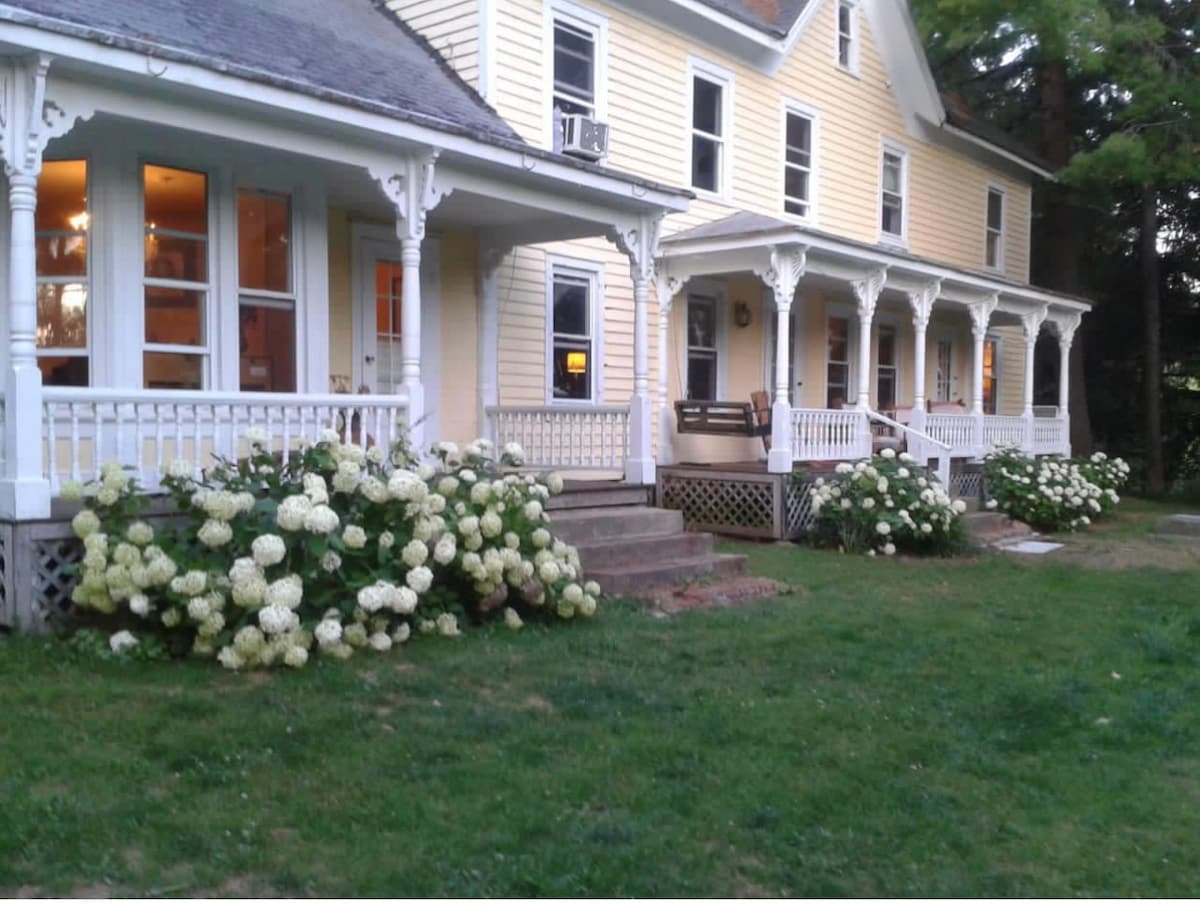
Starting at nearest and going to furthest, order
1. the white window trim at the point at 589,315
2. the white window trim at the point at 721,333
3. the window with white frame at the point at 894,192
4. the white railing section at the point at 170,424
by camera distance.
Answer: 1. the white railing section at the point at 170,424
2. the white window trim at the point at 589,315
3. the white window trim at the point at 721,333
4. the window with white frame at the point at 894,192

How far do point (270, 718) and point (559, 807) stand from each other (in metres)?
1.61

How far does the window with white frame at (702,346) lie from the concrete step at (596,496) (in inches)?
183

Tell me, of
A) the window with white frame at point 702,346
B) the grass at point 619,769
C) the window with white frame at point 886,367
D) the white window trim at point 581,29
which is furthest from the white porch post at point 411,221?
the window with white frame at point 886,367

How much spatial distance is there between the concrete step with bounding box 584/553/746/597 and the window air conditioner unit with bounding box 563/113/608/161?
198 inches

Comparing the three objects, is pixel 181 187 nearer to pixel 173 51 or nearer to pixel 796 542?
pixel 173 51

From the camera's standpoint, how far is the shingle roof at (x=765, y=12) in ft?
47.3

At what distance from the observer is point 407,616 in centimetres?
688

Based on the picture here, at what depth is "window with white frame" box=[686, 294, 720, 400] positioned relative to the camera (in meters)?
15.0


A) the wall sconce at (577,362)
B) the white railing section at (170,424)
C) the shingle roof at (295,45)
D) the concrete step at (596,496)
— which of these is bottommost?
the concrete step at (596,496)

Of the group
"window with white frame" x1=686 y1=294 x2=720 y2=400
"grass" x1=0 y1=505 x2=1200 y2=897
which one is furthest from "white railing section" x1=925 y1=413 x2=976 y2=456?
"grass" x1=0 y1=505 x2=1200 y2=897

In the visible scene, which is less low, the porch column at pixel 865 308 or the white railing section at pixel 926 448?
the porch column at pixel 865 308

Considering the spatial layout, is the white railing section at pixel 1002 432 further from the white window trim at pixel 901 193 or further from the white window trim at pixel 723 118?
the white window trim at pixel 723 118

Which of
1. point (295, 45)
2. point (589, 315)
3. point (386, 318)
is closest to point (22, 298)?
point (295, 45)

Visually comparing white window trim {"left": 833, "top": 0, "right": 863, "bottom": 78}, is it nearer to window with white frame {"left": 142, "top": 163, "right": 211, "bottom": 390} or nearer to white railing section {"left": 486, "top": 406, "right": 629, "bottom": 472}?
white railing section {"left": 486, "top": 406, "right": 629, "bottom": 472}
